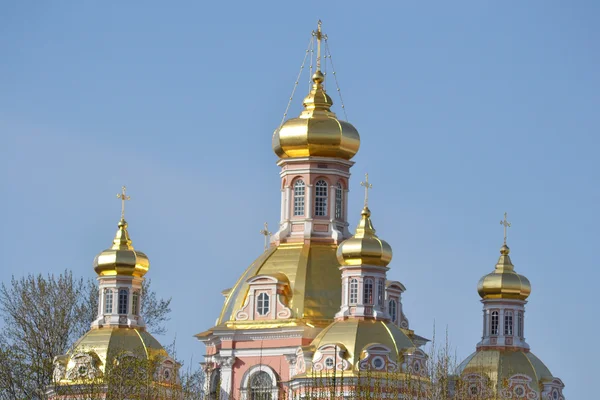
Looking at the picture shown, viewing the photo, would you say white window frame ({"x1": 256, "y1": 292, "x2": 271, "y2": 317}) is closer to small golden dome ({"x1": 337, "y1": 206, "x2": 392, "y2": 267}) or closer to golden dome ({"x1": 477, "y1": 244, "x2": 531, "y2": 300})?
small golden dome ({"x1": 337, "y1": 206, "x2": 392, "y2": 267})

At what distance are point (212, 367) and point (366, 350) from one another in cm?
587

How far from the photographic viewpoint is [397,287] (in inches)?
2630

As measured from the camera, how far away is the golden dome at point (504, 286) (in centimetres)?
6825

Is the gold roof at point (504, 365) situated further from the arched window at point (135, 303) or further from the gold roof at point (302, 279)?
the arched window at point (135, 303)

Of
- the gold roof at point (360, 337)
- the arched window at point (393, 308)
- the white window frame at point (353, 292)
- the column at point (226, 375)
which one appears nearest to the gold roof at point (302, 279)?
the column at point (226, 375)

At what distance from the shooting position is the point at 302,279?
213ft

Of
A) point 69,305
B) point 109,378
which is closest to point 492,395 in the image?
point 109,378

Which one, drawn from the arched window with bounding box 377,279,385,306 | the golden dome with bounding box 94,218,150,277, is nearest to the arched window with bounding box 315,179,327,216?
the arched window with bounding box 377,279,385,306

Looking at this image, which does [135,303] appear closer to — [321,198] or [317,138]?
[321,198]

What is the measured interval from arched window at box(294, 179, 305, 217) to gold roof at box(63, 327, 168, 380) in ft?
17.7

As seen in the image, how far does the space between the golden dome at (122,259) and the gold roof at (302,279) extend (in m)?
2.46

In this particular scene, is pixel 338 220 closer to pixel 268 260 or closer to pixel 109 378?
pixel 268 260

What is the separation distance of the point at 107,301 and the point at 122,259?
1155mm

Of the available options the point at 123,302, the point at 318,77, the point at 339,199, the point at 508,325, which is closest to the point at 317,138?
the point at 339,199
